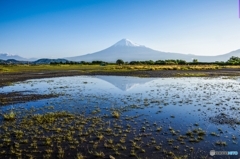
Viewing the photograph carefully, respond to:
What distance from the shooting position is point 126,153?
8.66 meters

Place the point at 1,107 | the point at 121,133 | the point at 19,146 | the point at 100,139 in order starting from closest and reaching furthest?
the point at 19,146 → the point at 100,139 → the point at 121,133 → the point at 1,107

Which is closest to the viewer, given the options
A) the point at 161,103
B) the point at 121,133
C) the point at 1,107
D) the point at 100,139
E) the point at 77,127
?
the point at 100,139

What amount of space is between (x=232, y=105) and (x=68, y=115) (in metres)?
14.2

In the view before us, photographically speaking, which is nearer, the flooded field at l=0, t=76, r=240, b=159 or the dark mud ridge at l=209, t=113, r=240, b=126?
the flooded field at l=0, t=76, r=240, b=159

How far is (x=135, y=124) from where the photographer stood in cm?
1266

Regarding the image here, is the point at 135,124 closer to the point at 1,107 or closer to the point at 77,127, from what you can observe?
the point at 77,127

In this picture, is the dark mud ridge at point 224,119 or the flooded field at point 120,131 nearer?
the flooded field at point 120,131

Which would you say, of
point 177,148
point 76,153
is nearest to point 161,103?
point 177,148

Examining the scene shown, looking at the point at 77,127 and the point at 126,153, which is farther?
the point at 77,127

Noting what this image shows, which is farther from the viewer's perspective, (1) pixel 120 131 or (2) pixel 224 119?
(2) pixel 224 119

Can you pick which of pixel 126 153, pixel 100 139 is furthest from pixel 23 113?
pixel 126 153

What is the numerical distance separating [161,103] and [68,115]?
8738mm

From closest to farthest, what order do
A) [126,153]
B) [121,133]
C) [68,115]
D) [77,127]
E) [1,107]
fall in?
[126,153] < [121,133] < [77,127] < [68,115] < [1,107]

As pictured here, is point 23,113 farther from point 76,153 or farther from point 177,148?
point 177,148
